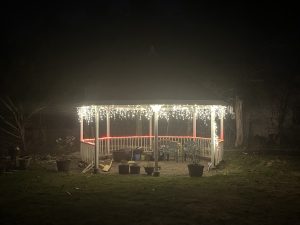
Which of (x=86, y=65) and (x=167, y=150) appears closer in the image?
(x=167, y=150)

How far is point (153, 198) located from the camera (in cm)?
1115

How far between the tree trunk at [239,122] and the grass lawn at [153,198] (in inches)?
399

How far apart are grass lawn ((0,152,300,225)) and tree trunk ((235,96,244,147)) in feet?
33.2

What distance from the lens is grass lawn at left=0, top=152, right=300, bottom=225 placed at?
9062 millimetres

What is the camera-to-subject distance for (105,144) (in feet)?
69.1

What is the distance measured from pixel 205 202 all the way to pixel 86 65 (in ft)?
68.4

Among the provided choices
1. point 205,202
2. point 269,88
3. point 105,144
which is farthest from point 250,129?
Result: point 205,202

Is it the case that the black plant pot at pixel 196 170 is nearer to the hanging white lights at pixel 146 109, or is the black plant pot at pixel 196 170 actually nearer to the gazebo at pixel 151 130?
the gazebo at pixel 151 130

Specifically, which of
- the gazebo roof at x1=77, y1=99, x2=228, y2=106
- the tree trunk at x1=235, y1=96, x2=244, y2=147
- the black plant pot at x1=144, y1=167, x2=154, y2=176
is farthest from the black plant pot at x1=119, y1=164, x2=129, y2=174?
the tree trunk at x1=235, y1=96, x2=244, y2=147

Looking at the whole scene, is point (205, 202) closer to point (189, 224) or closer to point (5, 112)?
point (189, 224)

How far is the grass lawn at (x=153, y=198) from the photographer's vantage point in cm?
906

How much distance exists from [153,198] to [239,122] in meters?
16.8

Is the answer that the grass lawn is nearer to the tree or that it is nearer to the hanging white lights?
the hanging white lights

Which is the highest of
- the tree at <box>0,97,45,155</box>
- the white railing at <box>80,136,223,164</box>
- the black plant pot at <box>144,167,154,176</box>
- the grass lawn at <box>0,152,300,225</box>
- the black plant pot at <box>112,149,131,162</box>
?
the tree at <box>0,97,45,155</box>
